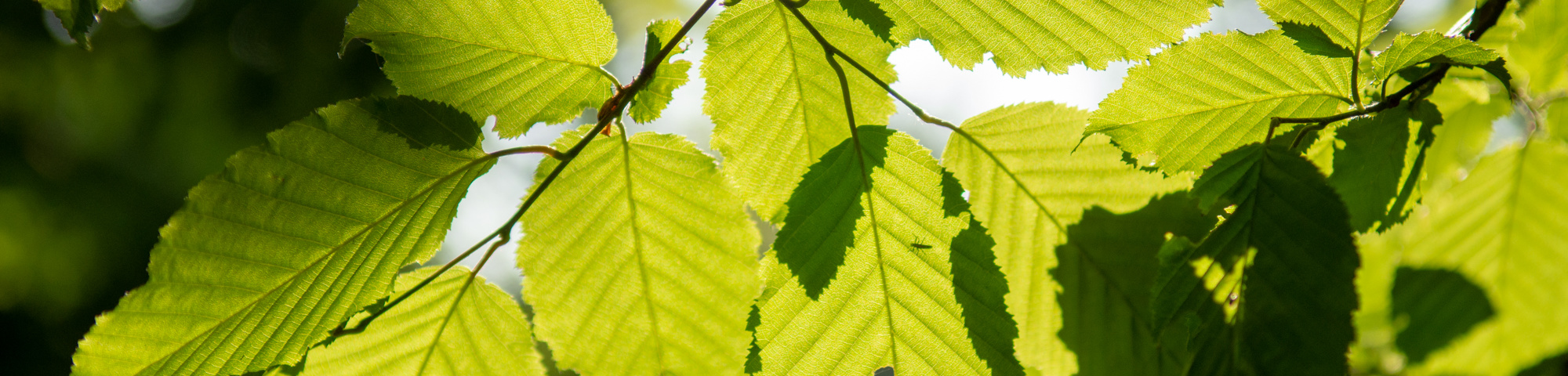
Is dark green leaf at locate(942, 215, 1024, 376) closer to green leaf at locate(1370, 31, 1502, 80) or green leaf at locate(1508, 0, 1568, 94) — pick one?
green leaf at locate(1370, 31, 1502, 80)

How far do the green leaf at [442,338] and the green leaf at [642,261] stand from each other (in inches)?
2.2

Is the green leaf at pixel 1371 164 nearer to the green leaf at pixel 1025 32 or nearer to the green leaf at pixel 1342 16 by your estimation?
the green leaf at pixel 1342 16

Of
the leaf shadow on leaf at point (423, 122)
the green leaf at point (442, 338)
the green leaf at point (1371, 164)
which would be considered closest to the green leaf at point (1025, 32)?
the green leaf at point (1371, 164)

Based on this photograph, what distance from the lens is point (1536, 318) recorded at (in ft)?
3.41

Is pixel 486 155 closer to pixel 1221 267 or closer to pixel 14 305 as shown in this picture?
pixel 1221 267

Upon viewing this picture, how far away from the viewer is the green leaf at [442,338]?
26.7 inches

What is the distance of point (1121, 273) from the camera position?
0.70 metres

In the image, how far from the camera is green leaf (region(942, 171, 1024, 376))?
59 centimetres

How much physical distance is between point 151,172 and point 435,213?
3.14m

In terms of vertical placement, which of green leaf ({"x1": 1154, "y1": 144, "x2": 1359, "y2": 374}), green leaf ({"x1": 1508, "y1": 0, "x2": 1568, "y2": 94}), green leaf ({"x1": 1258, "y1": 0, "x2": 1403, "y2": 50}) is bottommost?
green leaf ({"x1": 1154, "y1": 144, "x2": 1359, "y2": 374})

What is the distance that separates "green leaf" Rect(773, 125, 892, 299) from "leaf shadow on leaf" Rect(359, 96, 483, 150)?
0.90 feet

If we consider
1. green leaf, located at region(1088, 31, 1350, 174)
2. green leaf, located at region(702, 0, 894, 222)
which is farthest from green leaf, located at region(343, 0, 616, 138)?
green leaf, located at region(1088, 31, 1350, 174)

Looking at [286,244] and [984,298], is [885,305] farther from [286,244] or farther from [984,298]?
[286,244]

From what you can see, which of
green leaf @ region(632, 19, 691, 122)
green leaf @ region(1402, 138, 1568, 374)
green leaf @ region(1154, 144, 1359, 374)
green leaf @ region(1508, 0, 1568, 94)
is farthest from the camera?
green leaf @ region(1402, 138, 1568, 374)
